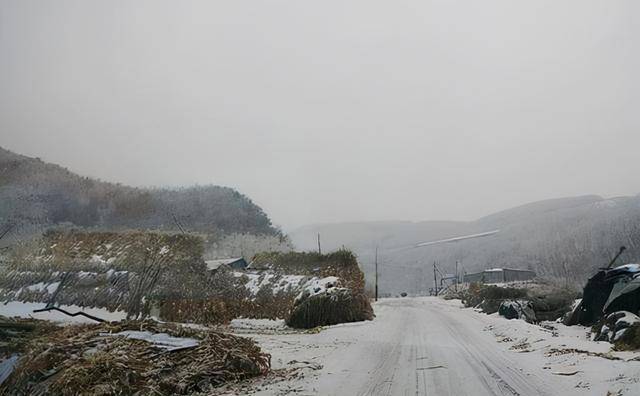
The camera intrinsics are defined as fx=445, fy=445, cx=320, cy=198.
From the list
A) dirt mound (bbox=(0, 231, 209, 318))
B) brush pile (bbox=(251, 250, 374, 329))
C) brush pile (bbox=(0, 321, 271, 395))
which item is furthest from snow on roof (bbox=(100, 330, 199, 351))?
brush pile (bbox=(251, 250, 374, 329))

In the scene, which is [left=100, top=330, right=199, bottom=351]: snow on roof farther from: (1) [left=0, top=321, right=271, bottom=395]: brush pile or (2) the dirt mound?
(2) the dirt mound

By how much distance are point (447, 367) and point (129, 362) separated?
4.77 meters

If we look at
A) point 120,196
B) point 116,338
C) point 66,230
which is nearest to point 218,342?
point 116,338

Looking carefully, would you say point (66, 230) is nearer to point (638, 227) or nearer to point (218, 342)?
point (218, 342)

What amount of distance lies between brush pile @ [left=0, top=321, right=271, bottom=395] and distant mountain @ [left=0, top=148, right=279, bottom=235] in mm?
10761

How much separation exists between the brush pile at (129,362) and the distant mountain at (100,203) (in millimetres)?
10761

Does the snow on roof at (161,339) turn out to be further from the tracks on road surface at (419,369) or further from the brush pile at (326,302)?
the brush pile at (326,302)

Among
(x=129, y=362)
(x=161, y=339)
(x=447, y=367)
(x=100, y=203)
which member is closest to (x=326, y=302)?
(x=447, y=367)

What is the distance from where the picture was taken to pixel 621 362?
647 cm

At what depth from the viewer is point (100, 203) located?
114ft

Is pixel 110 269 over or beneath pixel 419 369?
over

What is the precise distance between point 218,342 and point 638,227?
3185 inches

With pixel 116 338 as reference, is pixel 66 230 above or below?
above

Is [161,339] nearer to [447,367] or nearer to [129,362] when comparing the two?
[129,362]
